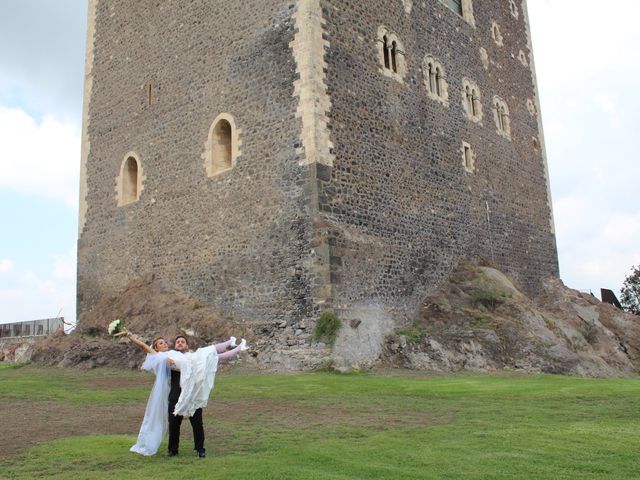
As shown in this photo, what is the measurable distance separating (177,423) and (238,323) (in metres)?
9.17

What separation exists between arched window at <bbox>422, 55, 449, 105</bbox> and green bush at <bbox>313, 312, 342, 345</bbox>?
28.6 feet

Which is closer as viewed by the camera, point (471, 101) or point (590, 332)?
point (590, 332)

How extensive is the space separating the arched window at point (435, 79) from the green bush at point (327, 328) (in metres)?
8.71

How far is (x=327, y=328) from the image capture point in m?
14.2

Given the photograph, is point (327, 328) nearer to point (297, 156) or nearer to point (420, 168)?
point (297, 156)

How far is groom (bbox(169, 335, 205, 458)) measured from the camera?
6.60 m

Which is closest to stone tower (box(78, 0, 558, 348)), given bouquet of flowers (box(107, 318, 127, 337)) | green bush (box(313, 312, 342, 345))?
green bush (box(313, 312, 342, 345))

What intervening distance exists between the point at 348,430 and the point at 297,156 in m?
8.54

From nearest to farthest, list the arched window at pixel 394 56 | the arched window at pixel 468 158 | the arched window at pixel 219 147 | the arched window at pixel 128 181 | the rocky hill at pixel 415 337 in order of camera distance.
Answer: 1. the rocky hill at pixel 415 337
2. the arched window at pixel 219 147
3. the arched window at pixel 394 56
4. the arched window at pixel 128 181
5. the arched window at pixel 468 158

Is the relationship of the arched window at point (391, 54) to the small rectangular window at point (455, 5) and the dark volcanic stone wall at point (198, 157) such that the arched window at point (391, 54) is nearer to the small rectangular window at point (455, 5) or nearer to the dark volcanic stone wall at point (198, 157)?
the dark volcanic stone wall at point (198, 157)

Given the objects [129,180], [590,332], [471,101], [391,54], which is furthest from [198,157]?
[590,332]

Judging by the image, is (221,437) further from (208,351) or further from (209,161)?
(209,161)

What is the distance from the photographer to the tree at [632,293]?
1353 inches

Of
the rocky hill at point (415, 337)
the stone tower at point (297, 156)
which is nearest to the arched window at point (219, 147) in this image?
the stone tower at point (297, 156)
